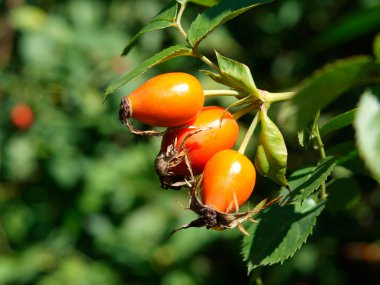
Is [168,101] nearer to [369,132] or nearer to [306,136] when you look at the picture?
[306,136]

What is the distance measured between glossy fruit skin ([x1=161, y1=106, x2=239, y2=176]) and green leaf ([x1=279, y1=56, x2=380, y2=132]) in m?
0.43

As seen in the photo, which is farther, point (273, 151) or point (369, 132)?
point (273, 151)

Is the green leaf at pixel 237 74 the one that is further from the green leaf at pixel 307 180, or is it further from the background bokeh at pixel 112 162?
the background bokeh at pixel 112 162

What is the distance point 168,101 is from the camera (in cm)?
141

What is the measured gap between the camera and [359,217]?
3.97 metres

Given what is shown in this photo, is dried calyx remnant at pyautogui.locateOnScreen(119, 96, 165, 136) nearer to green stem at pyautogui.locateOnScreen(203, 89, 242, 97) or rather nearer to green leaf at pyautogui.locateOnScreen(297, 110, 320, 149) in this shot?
green stem at pyautogui.locateOnScreen(203, 89, 242, 97)

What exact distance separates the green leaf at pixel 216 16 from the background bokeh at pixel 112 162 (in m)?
2.42

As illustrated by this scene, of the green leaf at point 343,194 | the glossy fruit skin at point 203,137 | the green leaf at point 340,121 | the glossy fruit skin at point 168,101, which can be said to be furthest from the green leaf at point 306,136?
the green leaf at point 343,194

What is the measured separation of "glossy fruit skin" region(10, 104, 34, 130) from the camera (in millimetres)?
4160

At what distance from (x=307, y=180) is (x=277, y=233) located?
0.62 feet

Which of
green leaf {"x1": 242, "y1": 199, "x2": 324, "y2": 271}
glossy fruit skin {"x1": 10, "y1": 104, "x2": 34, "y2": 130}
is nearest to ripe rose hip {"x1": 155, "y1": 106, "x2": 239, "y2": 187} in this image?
green leaf {"x1": 242, "y1": 199, "x2": 324, "y2": 271}

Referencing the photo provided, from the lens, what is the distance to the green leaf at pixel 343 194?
1920 millimetres

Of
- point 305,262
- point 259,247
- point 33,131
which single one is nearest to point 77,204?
point 33,131

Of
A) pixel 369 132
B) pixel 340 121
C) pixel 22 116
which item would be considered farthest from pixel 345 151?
pixel 22 116
